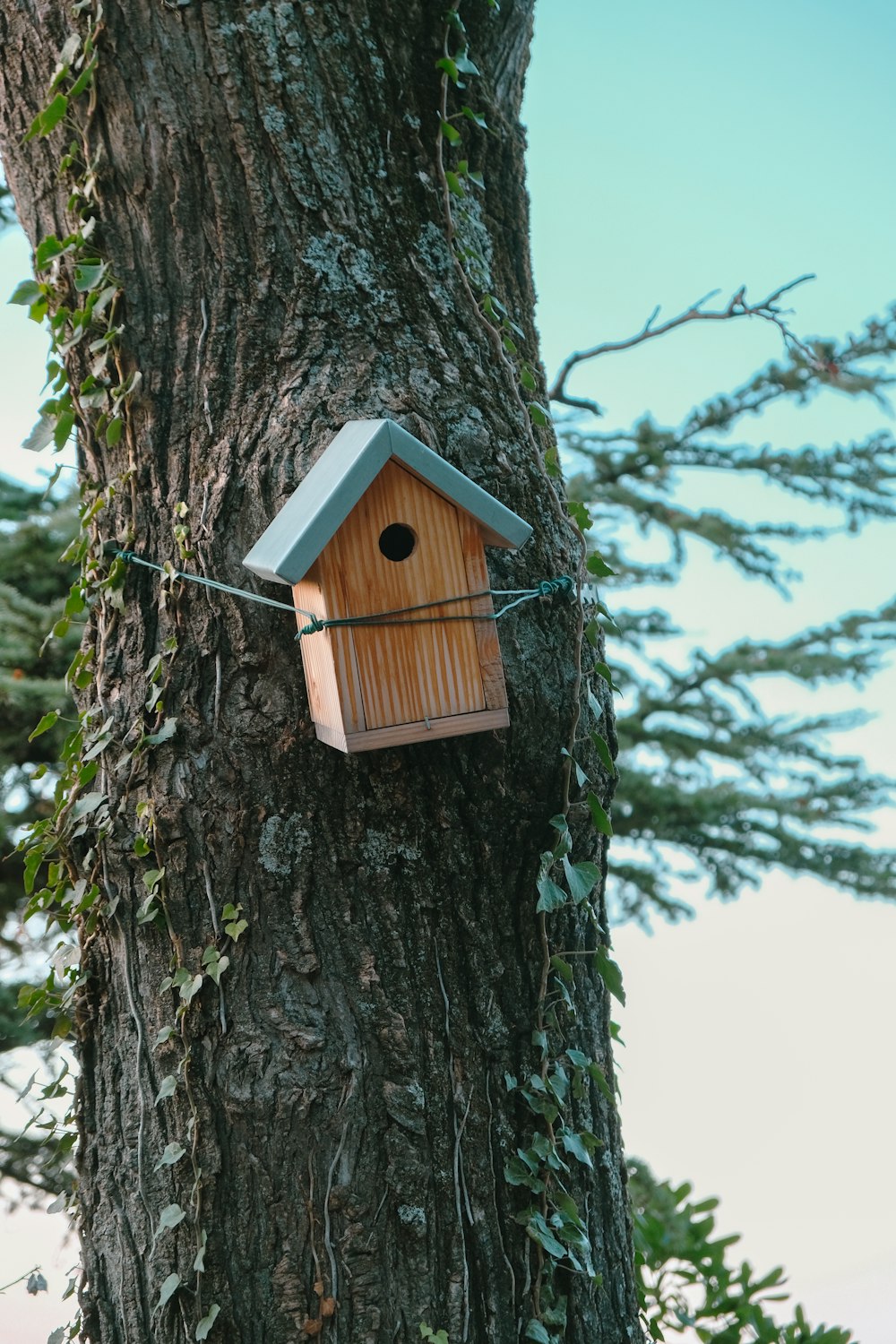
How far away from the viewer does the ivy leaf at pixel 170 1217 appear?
5.26 ft

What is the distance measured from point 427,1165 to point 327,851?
486mm

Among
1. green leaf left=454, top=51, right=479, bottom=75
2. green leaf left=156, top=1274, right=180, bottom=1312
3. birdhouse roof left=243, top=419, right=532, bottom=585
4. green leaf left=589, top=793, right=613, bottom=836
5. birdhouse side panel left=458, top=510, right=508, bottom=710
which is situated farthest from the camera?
green leaf left=454, top=51, right=479, bottom=75

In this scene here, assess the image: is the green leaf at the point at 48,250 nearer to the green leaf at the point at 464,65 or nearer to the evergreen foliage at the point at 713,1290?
the green leaf at the point at 464,65

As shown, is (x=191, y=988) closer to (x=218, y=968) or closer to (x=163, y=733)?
(x=218, y=968)

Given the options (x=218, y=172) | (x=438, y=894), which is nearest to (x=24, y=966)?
(x=438, y=894)

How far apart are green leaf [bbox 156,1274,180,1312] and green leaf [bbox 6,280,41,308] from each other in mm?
1615

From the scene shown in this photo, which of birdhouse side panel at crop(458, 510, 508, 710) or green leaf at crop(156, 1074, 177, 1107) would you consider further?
green leaf at crop(156, 1074, 177, 1107)

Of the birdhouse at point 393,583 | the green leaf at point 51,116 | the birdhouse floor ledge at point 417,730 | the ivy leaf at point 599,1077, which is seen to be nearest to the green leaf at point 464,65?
the green leaf at point 51,116

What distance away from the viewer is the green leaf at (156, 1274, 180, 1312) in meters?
1.59

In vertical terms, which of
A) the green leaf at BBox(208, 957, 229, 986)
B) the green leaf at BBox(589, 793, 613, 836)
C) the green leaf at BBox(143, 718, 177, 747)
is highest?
the green leaf at BBox(143, 718, 177, 747)

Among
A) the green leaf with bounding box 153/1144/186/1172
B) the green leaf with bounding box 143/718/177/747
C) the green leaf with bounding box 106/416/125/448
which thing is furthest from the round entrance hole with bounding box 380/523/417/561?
the green leaf with bounding box 153/1144/186/1172

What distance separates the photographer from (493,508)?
1454 millimetres

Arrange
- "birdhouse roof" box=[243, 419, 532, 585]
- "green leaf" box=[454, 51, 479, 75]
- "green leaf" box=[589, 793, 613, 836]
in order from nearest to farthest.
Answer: "birdhouse roof" box=[243, 419, 532, 585]
"green leaf" box=[589, 793, 613, 836]
"green leaf" box=[454, 51, 479, 75]

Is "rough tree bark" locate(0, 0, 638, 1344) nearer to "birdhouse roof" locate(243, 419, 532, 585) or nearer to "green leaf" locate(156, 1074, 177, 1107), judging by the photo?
"green leaf" locate(156, 1074, 177, 1107)
